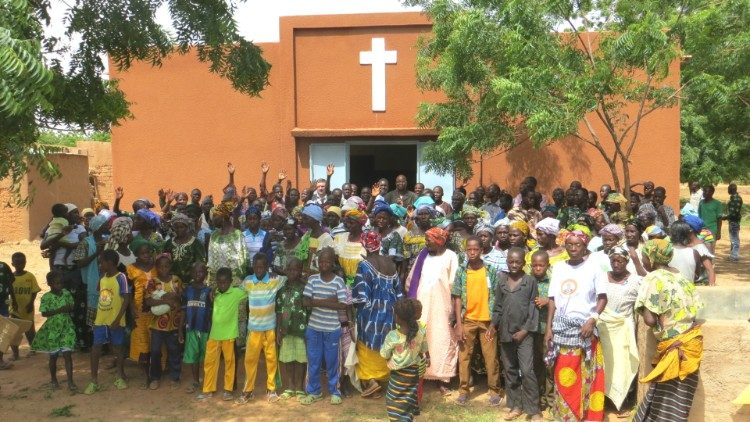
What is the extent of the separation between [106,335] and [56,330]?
0.42 m

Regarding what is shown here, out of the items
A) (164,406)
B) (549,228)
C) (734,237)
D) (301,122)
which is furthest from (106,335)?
(734,237)

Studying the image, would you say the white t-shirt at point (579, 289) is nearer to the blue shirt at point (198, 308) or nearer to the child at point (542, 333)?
the child at point (542, 333)

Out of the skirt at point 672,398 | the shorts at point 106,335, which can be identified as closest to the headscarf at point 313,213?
the shorts at point 106,335

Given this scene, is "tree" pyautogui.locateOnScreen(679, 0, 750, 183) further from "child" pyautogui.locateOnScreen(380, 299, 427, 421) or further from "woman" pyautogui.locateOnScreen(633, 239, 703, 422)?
"child" pyautogui.locateOnScreen(380, 299, 427, 421)

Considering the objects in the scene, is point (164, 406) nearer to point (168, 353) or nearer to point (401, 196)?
point (168, 353)

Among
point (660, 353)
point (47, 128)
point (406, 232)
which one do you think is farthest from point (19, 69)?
point (660, 353)

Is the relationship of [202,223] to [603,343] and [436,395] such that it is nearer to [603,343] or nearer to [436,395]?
[436,395]

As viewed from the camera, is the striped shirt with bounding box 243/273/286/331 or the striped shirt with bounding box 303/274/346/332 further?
the striped shirt with bounding box 243/273/286/331

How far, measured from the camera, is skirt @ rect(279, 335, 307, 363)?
613cm

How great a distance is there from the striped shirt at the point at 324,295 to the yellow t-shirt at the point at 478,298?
1048mm

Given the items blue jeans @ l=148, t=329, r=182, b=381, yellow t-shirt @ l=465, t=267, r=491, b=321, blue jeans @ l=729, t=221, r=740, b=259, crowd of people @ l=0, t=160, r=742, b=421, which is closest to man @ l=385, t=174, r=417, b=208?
crowd of people @ l=0, t=160, r=742, b=421

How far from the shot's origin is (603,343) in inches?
222

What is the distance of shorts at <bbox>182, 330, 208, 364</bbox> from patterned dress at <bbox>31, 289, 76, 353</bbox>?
0.99 m

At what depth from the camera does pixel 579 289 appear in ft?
17.4
